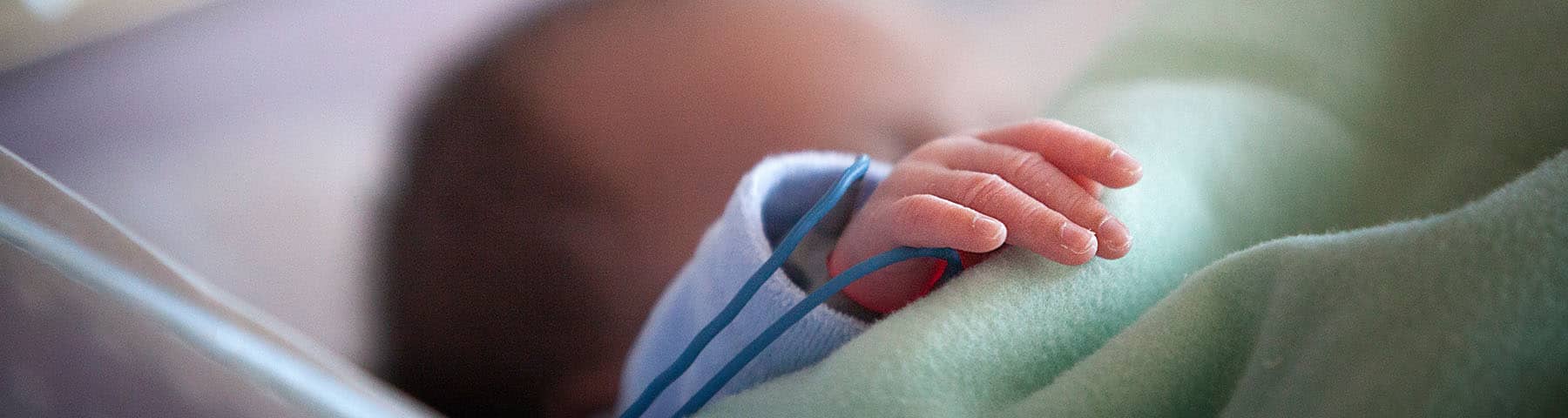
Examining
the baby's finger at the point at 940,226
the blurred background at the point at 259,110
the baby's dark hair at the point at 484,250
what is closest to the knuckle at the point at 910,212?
the baby's finger at the point at 940,226

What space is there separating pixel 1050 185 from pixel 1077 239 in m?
0.04

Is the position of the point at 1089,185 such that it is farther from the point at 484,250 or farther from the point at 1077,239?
the point at 484,250

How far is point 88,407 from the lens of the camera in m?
0.22

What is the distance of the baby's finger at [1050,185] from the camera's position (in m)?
0.30

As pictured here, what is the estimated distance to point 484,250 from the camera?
64 cm

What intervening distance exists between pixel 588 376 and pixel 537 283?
2.9 inches

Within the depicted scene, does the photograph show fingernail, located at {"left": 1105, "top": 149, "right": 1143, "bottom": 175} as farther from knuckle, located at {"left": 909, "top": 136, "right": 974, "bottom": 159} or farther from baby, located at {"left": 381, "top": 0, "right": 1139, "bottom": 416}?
baby, located at {"left": 381, "top": 0, "right": 1139, "bottom": 416}

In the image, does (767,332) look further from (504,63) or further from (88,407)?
(504,63)

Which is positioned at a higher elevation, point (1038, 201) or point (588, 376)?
point (1038, 201)

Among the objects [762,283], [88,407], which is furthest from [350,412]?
[762,283]

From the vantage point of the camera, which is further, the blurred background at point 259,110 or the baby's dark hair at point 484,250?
the baby's dark hair at point 484,250

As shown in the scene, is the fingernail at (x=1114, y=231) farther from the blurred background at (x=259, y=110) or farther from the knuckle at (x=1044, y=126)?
the blurred background at (x=259, y=110)

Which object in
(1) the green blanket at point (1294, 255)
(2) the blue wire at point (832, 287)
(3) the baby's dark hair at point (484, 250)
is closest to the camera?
(1) the green blanket at point (1294, 255)

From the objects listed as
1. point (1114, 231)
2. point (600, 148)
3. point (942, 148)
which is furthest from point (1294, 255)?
point (600, 148)
